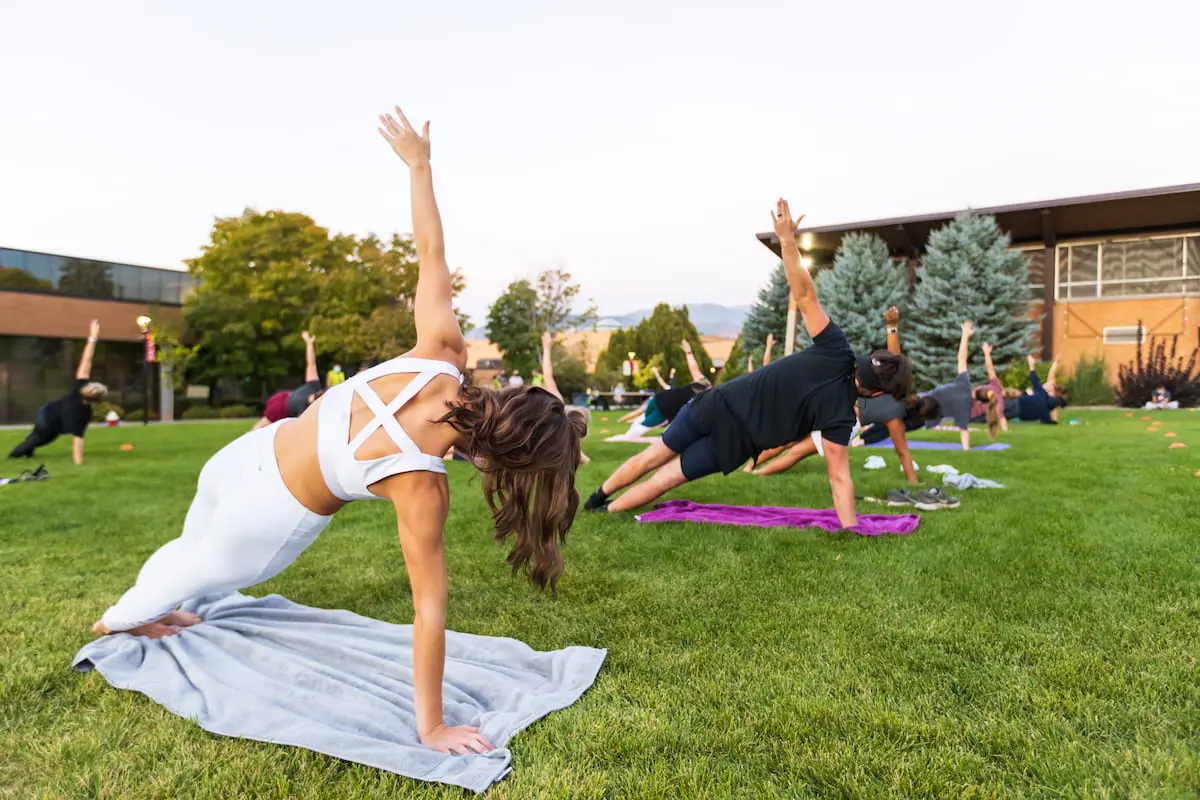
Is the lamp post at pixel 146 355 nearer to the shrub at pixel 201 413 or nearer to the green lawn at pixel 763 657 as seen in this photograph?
the shrub at pixel 201 413

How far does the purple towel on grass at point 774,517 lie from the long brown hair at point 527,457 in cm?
317

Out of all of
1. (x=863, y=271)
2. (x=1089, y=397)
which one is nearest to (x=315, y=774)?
(x=863, y=271)

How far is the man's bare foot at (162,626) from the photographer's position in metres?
2.89

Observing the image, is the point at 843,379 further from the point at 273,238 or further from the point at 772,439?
the point at 273,238

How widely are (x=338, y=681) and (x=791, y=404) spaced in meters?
3.47

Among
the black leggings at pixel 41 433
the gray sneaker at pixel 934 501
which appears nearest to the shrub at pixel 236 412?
the black leggings at pixel 41 433

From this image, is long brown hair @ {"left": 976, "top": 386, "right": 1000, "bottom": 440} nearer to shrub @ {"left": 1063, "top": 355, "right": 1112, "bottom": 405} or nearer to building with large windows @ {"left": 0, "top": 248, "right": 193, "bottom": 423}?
shrub @ {"left": 1063, "top": 355, "right": 1112, "bottom": 405}

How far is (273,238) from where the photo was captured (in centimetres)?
3002

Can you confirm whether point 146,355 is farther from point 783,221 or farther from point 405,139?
point 405,139

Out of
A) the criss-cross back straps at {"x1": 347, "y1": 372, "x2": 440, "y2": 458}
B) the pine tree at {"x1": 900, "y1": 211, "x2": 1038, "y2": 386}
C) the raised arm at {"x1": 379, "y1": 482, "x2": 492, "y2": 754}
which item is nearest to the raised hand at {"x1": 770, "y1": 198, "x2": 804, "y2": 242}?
the criss-cross back straps at {"x1": 347, "y1": 372, "x2": 440, "y2": 458}

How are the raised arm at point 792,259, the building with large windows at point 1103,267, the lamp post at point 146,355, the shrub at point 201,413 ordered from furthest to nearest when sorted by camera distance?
the shrub at point 201,413 → the building with large windows at point 1103,267 → the lamp post at point 146,355 → the raised arm at point 792,259

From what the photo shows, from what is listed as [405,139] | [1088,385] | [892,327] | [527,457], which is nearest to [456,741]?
[527,457]

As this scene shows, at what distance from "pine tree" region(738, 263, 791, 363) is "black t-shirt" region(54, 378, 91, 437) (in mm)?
22076

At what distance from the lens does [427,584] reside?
1.94 metres
